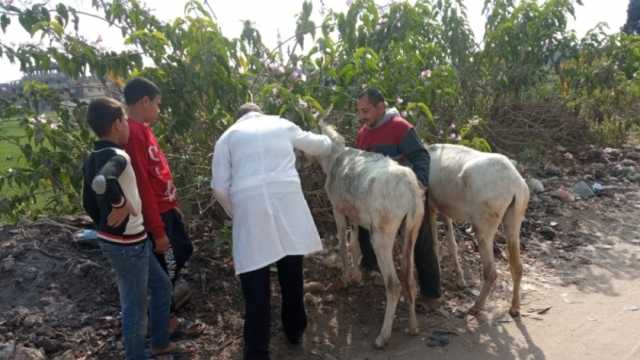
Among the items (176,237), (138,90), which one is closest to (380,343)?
(176,237)

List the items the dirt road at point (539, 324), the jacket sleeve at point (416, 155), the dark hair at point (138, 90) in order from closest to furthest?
the dark hair at point (138, 90)
the dirt road at point (539, 324)
the jacket sleeve at point (416, 155)

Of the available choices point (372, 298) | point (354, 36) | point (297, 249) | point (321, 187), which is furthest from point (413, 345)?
point (354, 36)

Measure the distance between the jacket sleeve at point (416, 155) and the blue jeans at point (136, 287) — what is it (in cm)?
201

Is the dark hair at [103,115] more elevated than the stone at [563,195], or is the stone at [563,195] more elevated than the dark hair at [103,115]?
the dark hair at [103,115]

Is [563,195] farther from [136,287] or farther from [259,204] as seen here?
[136,287]

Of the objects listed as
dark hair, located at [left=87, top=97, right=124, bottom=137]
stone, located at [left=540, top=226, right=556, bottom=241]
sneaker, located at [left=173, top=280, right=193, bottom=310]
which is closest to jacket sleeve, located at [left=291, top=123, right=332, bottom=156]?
dark hair, located at [left=87, top=97, right=124, bottom=137]

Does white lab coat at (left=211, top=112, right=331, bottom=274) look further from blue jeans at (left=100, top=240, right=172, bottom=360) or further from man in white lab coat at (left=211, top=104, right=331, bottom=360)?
blue jeans at (left=100, top=240, right=172, bottom=360)

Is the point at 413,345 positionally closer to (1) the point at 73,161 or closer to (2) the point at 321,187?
(2) the point at 321,187

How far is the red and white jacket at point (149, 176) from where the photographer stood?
3.43 metres

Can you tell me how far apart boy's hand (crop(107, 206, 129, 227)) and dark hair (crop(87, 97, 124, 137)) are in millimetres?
465

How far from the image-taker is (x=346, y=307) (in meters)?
4.71

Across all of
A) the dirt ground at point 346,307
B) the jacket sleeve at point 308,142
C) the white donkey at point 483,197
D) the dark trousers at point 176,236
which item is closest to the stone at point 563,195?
the dirt ground at point 346,307

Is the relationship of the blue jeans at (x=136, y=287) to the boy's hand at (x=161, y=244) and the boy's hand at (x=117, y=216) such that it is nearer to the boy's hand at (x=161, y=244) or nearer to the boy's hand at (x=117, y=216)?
the boy's hand at (x=161, y=244)

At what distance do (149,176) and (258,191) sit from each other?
0.73m
